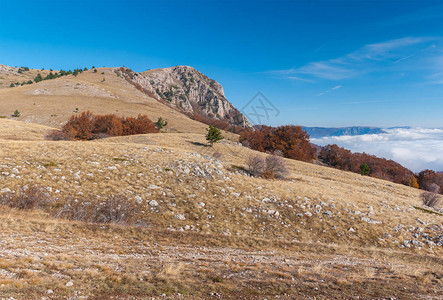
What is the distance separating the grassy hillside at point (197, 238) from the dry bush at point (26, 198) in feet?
1.26

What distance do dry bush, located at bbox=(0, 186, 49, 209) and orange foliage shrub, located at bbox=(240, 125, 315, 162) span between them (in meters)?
53.3

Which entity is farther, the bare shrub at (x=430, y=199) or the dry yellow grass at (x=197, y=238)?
the bare shrub at (x=430, y=199)

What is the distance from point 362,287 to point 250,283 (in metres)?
4.01

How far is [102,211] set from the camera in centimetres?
1250

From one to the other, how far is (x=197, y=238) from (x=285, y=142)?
56877mm

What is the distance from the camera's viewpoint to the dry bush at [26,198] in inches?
460

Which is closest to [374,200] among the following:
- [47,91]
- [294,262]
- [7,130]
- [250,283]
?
[294,262]

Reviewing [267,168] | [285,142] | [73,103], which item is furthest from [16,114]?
[285,142]

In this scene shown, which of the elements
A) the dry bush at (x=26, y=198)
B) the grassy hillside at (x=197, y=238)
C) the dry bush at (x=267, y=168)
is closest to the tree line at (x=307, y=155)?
the dry bush at (x=267, y=168)

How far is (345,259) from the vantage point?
1064cm

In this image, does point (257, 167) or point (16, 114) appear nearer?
point (257, 167)

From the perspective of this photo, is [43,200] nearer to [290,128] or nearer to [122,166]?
[122,166]

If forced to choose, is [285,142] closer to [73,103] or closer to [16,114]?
[73,103]

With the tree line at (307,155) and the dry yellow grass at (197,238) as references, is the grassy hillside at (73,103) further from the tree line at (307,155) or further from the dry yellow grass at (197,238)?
the dry yellow grass at (197,238)
